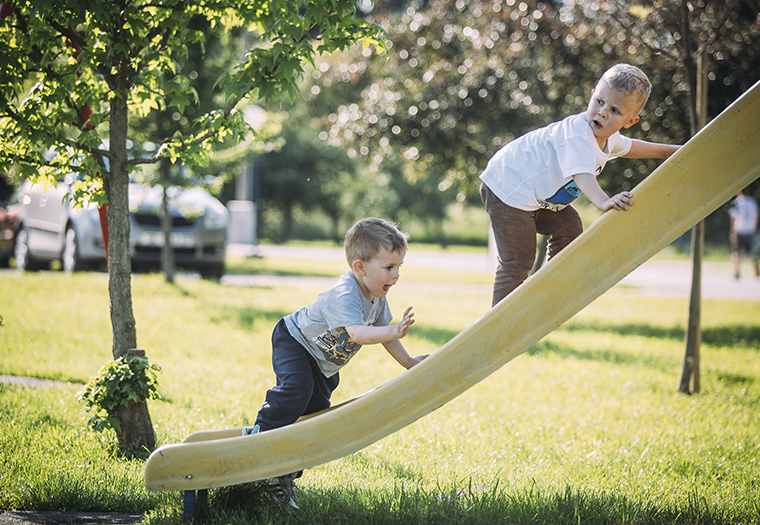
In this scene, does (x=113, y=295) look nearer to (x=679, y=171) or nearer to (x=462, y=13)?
(x=679, y=171)

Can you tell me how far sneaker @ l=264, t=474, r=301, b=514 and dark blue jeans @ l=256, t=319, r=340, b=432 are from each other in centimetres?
27

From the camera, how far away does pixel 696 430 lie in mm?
4715

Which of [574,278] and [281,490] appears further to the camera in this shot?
A: [281,490]

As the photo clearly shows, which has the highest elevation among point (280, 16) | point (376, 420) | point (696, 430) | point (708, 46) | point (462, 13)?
point (462, 13)

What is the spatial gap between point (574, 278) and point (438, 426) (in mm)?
2403

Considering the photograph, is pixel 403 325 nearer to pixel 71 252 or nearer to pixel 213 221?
pixel 213 221

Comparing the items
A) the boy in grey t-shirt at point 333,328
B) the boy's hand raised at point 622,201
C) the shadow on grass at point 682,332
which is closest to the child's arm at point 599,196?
the boy's hand raised at point 622,201

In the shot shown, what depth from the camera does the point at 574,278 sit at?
263cm

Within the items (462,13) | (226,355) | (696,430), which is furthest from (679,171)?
(462,13)

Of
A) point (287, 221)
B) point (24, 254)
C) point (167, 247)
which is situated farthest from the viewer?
point (287, 221)

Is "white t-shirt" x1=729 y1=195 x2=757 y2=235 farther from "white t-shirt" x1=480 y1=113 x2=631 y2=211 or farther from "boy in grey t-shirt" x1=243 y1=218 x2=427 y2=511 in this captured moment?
"boy in grey t-shirt" x1=243 y1=218 x2=427 y2=511

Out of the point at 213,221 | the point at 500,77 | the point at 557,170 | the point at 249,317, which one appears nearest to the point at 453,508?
the point at 557,170

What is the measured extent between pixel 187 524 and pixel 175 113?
8643mm

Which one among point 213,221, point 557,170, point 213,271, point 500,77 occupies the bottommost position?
point 213,271
